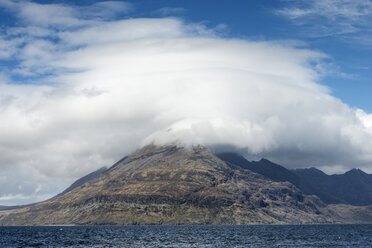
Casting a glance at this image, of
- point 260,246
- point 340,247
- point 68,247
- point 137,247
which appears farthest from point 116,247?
point 340,247

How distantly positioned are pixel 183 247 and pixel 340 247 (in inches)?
2660

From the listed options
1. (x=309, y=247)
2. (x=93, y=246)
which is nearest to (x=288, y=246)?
(x=309, y=247)

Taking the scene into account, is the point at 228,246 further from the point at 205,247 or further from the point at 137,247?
the point at 137,247

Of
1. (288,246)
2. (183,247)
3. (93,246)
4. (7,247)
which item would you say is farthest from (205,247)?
(7,247)

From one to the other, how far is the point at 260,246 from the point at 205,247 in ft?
82.3

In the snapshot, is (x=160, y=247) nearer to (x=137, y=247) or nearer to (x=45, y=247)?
(x=137, y=247)

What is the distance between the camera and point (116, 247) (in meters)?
172

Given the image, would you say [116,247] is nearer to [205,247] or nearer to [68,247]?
[68,247]

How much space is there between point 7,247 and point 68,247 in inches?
1051

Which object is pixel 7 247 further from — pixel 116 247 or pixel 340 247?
pixel 340 247

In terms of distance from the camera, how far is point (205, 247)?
168 meters

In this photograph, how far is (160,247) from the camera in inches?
6757

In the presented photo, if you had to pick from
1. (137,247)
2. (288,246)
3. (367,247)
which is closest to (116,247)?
(137,247)

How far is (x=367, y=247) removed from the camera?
566ft
